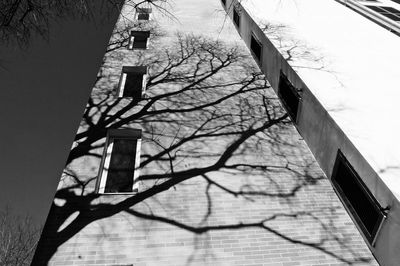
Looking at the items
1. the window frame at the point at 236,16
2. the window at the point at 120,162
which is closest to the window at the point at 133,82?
the window at the point at 120,162

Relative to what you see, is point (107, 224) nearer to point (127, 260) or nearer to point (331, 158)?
point (127, 260)

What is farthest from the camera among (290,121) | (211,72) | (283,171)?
(211,72)

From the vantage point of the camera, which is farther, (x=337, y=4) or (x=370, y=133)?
(x=337, y=4)

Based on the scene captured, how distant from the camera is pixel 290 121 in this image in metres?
8.03

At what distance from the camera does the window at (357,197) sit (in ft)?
15.8

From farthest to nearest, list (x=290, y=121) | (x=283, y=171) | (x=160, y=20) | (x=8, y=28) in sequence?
(x=160, y=20), (x=290, y=121), (x=283, y=171), (x=8, y=28)

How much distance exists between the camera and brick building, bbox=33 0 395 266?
5207 millimetres

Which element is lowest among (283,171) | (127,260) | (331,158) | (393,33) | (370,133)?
(127,260)

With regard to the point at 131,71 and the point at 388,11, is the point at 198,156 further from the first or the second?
the point at 388,11

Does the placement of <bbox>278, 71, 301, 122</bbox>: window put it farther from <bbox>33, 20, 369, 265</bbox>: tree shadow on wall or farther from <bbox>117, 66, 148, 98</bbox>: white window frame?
<bbox>117, 66, 148, 98</bbox>: white window frame

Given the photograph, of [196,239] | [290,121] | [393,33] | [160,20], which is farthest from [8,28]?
[393,33]

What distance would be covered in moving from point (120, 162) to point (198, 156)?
1774mm

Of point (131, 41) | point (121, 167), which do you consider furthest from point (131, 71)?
point (121, 167)

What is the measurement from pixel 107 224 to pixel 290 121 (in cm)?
528
